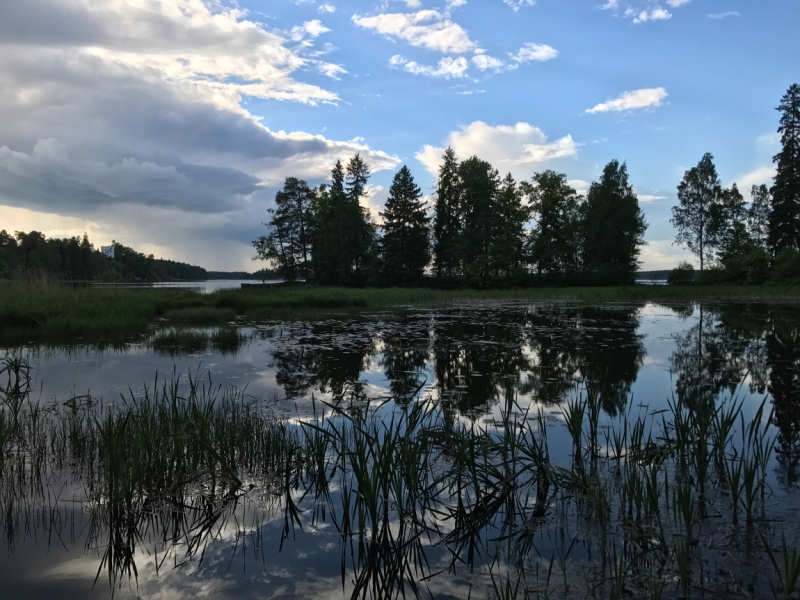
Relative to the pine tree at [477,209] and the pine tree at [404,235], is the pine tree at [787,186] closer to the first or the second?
the pine tree at [477,209]

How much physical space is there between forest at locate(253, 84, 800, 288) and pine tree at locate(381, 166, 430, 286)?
11cm

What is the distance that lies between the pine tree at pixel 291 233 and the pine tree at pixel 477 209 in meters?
19.9

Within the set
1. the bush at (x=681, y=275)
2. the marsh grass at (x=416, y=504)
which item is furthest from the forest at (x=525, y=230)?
the marsh grass at (x=416, y=504)

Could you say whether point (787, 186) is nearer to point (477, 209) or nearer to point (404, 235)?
point (477, 209)

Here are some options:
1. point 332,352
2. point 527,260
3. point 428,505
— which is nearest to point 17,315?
point 332,352

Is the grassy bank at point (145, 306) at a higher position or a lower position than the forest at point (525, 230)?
lower

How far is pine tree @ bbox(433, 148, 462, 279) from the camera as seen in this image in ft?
181

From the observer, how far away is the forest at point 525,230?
48688mm

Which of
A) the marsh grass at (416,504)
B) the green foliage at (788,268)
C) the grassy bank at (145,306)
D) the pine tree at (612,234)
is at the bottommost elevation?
the marsh grass at (416,504)

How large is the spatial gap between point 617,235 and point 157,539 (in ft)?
182

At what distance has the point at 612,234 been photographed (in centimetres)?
5156

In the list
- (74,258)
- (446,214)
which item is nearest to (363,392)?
(446,214)

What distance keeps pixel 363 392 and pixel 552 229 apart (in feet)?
163

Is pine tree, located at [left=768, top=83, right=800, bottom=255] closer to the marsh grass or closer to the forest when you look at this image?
the forest
